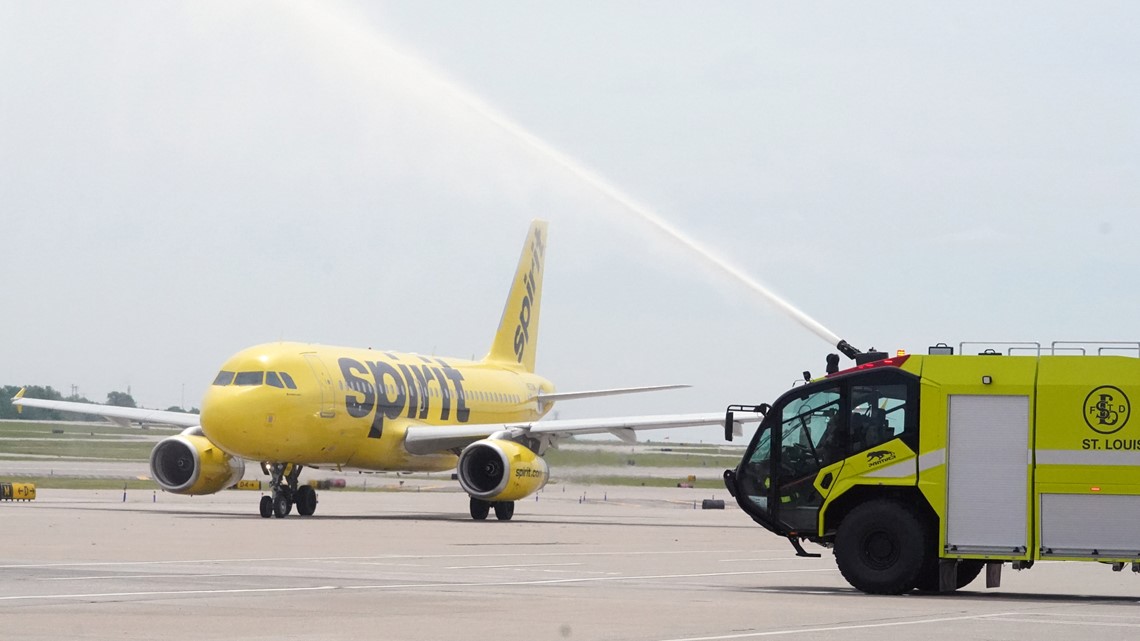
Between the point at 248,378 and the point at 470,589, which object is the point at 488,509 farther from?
the point at 470,589

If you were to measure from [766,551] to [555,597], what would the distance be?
43.3 feet

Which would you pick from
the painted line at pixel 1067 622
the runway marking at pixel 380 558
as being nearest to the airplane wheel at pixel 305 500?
the runway marking at pixel 380 558

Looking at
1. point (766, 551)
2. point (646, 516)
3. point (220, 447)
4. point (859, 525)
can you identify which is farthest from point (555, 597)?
point (646, 516)

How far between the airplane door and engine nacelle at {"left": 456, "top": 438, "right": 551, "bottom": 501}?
12.1ft

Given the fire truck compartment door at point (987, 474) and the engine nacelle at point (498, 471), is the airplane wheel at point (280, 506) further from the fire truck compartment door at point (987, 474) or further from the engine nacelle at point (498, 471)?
the fire truck compartment door at point (987, 474)

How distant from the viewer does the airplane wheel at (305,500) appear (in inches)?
1641

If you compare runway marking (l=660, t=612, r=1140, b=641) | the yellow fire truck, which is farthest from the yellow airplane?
runway marking (l=660, t=612, r=1140, b=641)

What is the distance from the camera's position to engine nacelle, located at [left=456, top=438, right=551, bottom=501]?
41.2 metres

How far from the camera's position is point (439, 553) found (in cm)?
2623

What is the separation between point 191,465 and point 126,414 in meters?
7.10

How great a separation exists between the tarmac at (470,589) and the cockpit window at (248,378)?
4.39 meters

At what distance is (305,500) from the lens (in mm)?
41812

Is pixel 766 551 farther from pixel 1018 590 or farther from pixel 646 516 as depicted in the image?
pixel 646 516

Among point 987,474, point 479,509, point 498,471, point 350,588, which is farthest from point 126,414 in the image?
point 987,474
